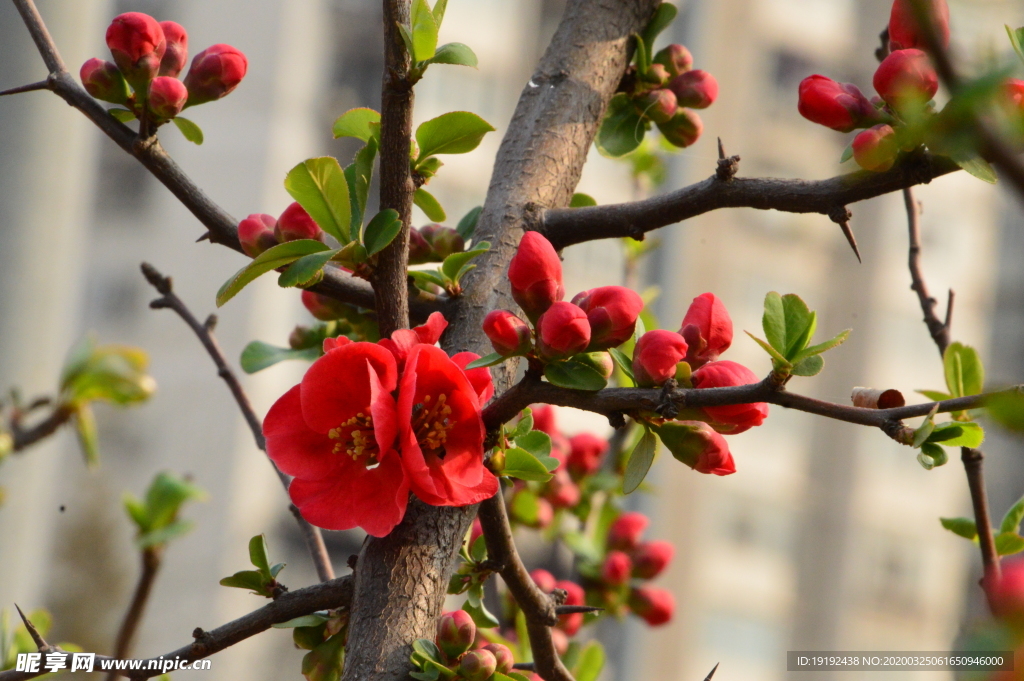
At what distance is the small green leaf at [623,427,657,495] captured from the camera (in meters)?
0.59

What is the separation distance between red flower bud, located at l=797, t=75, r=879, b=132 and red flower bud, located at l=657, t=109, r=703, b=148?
196 mm

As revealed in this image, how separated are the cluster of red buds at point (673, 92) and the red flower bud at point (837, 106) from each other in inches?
6.8

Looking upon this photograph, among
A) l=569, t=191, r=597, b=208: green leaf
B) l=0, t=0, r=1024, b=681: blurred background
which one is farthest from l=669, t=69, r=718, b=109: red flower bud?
l=0, t=0, r=1024, b=681: blurred background

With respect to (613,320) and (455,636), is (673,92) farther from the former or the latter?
(455,636)

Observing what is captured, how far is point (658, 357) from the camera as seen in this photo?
53cm

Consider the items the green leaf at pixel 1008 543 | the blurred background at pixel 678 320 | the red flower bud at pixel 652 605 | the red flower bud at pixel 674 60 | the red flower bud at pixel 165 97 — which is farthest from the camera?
the blurred background at pixel 678 320

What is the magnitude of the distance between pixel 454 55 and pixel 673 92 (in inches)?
12.2

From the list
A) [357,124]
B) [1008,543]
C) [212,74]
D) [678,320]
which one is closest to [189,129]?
[212,74]

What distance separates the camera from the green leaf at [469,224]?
0.79 meters

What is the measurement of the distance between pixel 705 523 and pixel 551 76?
12487 millimetres

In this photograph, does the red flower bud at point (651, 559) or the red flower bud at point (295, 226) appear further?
the red flower bud at point (651, 559)

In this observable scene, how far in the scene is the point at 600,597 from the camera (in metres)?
1.17

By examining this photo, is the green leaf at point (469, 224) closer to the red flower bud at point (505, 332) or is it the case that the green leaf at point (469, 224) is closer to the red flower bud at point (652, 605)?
the red flower bud at point (505, 332)

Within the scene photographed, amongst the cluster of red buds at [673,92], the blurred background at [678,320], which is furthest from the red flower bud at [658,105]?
the blurred background at [678,320]
